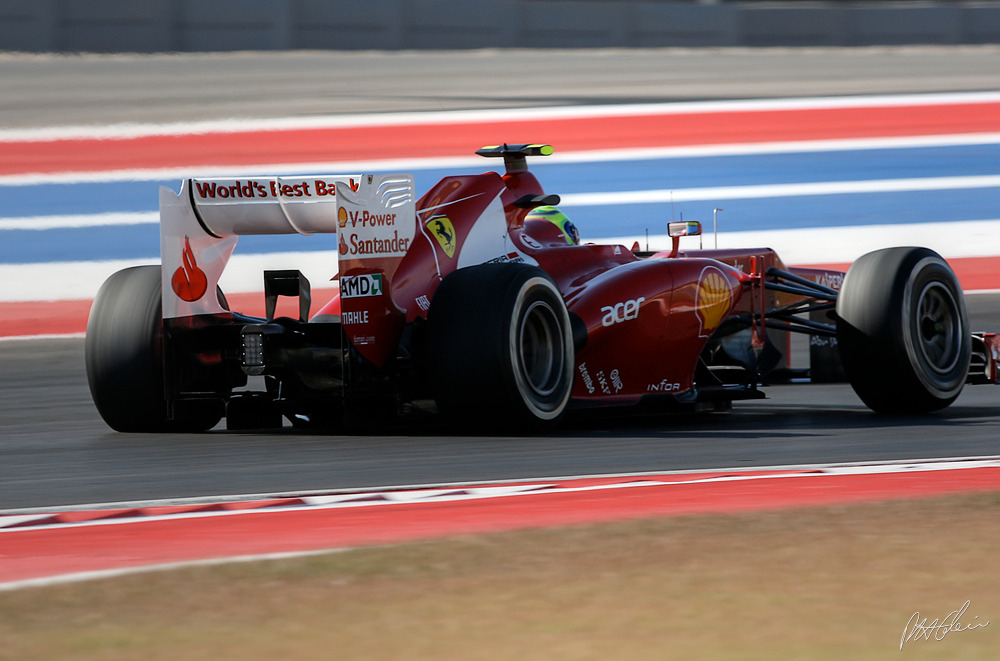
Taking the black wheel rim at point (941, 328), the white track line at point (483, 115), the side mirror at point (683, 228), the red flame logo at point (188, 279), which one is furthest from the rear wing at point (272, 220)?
the white track line at point (483, 115)

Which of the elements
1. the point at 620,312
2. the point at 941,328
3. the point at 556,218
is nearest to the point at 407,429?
the point at 620,312

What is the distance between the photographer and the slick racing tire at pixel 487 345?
23.5ft

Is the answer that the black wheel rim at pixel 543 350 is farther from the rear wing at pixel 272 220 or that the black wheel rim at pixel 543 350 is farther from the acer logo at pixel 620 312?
the rear wing at pixel 272 220

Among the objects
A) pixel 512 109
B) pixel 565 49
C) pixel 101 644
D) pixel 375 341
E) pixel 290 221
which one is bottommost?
pixel 101 644

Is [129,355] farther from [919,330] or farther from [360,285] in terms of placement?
[919,330]

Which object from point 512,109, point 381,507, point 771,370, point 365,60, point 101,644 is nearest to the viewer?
point 101,644

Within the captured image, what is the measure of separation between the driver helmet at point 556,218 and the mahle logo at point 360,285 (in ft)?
5.27

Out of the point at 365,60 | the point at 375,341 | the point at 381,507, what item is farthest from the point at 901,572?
the point at 365,60

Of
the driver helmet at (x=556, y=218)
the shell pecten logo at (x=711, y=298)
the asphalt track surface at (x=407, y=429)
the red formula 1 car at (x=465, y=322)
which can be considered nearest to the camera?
the asphalt track surface at (x=407, y=429)

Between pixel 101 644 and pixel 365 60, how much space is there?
63.1 ft

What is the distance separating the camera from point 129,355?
7.93m

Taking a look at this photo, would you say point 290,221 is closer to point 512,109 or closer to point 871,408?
point 871,408

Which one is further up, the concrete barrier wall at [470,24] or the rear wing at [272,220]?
the concrete barrier wall at [470,24]

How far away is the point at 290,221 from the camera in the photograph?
7789 millimetres
